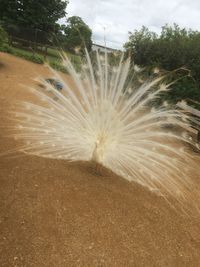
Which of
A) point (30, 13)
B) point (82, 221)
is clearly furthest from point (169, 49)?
point (30, 13)

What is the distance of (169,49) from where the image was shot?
1452 centimetres

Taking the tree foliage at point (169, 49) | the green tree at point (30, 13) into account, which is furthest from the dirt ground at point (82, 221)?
the green tree at point (30, 13)

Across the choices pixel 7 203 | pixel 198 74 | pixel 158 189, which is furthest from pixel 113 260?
pixel 198 74

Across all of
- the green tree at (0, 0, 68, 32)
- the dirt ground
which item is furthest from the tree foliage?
the green tree at (0, 0, 68, 32)

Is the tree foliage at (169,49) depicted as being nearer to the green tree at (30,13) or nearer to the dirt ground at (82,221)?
the dirt ground at (82,221)

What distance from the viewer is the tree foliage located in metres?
13.9

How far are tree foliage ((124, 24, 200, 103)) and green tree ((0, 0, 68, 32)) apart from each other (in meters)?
14.8

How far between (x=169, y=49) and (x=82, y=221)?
12058mm

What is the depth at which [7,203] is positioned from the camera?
385cm

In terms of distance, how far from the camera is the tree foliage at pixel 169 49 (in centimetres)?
1388

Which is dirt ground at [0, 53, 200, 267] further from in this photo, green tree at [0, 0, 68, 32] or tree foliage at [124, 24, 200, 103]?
green tree at [0, 0, 68, 32]

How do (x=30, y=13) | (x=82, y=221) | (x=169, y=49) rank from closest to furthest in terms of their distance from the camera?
(x=82, y=221) → (x=169, y=49) → (x=30, y=13)

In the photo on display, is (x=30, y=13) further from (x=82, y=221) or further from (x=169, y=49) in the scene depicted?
(x=82, y=221)

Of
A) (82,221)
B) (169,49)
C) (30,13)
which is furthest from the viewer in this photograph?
(30,13)
